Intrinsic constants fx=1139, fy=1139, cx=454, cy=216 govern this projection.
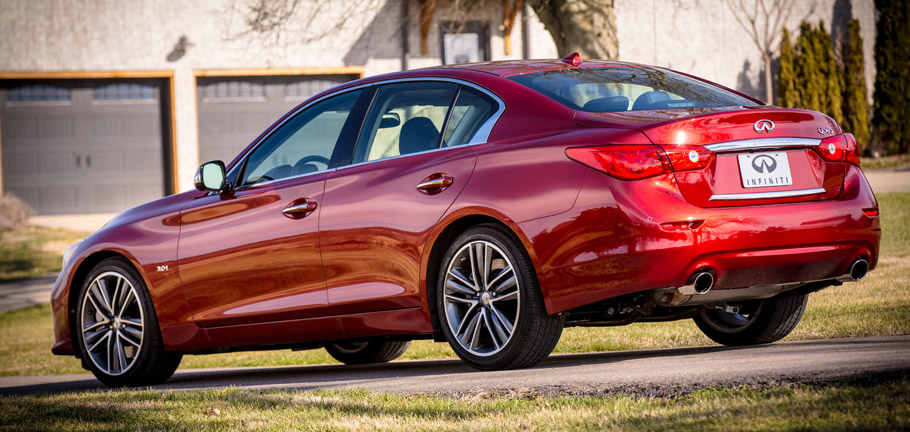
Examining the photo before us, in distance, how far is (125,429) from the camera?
15.9ft

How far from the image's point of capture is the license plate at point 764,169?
4.98 metres

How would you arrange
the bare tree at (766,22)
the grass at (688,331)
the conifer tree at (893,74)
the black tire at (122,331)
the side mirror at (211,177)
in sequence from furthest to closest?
the conifer tree at (893,74), the bare tree at (766,22), the grass at (688,331), the black tire at (122,331), the side mirror at (211,177)

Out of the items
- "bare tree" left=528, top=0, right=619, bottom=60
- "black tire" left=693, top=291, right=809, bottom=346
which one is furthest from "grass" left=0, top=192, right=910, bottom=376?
"bare tree" left=528, top=0, right=619, bottom=60

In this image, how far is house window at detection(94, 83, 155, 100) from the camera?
23828mm

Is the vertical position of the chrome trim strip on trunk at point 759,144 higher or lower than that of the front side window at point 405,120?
lower

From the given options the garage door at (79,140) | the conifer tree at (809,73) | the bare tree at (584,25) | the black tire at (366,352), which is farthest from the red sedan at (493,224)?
the conifer tree at (809,73)

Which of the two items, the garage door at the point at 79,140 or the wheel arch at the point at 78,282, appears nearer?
the wheel arch at the point at 78,282

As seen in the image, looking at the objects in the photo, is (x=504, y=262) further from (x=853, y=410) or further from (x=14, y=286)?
(x=14, y=286)

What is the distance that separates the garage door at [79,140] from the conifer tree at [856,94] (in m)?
15.3

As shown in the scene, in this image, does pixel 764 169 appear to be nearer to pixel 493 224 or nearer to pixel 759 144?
pixel 759 144

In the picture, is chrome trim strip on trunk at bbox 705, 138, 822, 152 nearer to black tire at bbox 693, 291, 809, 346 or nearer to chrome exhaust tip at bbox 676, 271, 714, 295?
chrome exhaust tip at bbox 676, 271, 714, 295

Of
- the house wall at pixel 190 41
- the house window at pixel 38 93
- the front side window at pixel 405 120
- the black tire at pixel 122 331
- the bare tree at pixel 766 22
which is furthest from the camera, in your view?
the bare tree at pixel 766 22

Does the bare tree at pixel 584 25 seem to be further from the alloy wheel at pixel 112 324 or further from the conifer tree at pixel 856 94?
the conifer tree at pixel 856 94

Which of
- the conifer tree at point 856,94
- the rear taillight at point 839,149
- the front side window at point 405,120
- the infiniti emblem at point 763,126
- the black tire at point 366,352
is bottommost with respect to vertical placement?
the black tire at point 366,352
